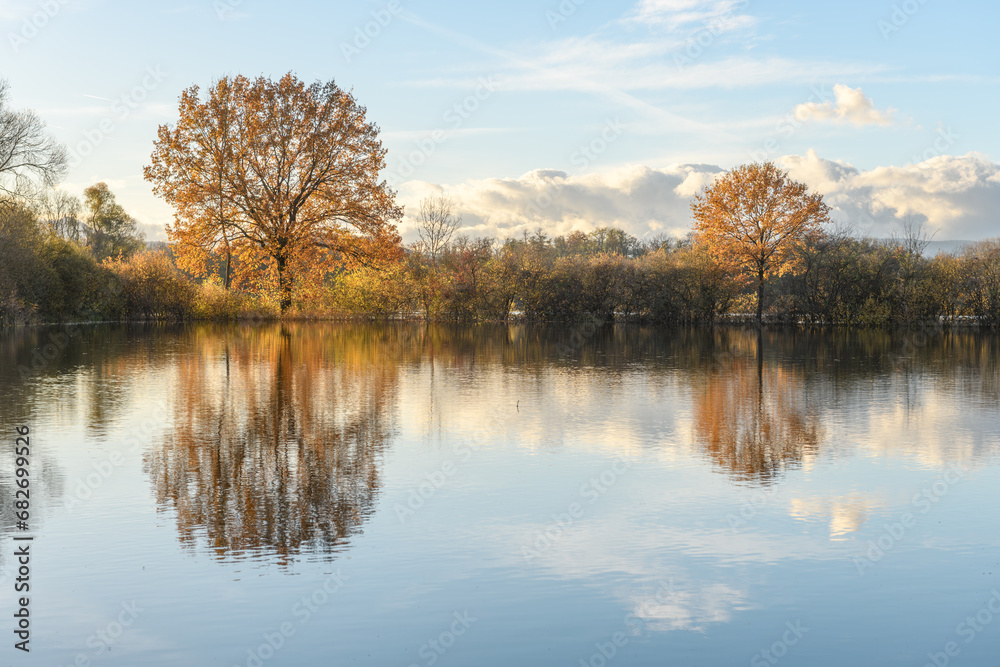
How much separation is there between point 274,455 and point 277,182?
33081mm

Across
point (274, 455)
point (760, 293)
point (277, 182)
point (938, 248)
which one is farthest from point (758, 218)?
point (274, 455)

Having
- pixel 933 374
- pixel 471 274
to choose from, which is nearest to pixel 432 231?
pixel 471 274

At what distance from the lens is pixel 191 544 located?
6.45m

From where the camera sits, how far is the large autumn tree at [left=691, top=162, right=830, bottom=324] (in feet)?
142

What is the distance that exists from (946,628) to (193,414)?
1065 centimetres

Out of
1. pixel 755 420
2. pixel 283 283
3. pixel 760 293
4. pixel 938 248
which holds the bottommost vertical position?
pixel 755 420

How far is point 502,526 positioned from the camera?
7.05 meters

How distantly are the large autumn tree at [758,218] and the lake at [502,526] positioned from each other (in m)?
29.2

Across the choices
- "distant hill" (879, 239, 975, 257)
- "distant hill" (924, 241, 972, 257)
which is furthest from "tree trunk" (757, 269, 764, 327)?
"distant hill" (924, 241, 972, 257)

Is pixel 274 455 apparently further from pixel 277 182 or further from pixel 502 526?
pixel 277 182

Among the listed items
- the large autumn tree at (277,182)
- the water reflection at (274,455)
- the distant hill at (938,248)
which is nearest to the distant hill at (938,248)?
the distant hill at (938,248)

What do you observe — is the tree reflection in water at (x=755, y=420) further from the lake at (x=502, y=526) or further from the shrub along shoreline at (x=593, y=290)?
the shrub along shoreline at (x=593, y=290)

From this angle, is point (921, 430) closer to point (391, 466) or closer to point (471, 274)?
point (391, 466)

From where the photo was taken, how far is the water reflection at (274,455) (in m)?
6.89
